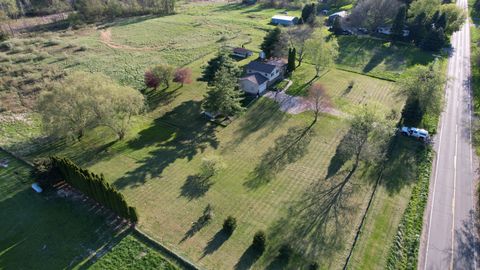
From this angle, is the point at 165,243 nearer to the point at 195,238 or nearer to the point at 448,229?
the point at 195,238

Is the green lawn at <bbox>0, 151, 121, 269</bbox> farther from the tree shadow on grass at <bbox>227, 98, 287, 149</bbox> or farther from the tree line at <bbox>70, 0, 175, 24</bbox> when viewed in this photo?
the tree line at <bbox>70, 0, 175, 24</bbox>

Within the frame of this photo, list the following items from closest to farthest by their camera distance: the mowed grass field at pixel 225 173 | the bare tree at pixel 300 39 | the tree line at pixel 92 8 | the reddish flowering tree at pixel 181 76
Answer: the mowed grass field at pixel 225 173, the reddish flowering tree at pixel 181 76, the bare tree at pixel 300 39, the tree line at pixel 92 8

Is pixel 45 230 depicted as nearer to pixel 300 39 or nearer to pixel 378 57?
pixel 300 39

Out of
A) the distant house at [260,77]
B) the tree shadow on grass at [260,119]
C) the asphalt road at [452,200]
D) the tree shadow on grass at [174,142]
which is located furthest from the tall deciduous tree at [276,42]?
the asphalt road at [452,200]

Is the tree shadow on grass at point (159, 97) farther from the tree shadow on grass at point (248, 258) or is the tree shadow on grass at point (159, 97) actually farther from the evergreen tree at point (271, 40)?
the tree shadow on grass at point (248, 258)

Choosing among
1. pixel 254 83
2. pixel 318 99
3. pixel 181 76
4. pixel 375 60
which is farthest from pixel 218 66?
pixel 375 60
